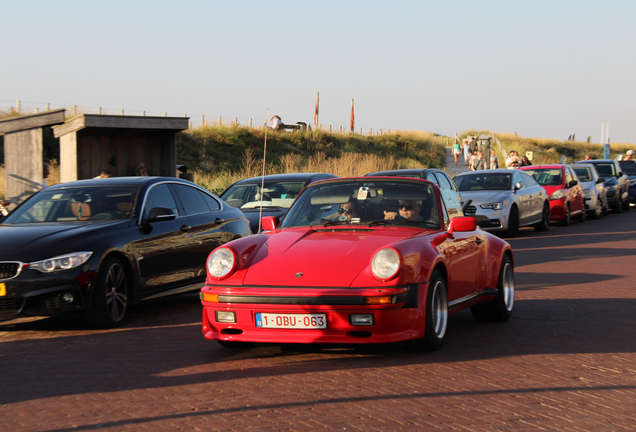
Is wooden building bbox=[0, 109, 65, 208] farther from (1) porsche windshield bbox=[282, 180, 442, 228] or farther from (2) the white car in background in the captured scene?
(2) the white car in background

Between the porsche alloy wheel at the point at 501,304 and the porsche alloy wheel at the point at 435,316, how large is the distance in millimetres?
1363

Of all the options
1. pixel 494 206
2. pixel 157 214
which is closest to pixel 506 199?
pixel 494 206

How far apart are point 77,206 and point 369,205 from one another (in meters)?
3.63

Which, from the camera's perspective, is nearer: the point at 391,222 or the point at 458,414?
the point at 458,414

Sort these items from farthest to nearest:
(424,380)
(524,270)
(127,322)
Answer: (524,270) < (127,322) < (424,380)

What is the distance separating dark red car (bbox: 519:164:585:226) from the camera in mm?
21234

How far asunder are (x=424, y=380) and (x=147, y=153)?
13.6m

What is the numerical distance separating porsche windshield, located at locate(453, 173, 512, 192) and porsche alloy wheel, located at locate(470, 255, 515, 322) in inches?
425

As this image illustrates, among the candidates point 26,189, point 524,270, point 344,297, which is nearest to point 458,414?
point 344,297

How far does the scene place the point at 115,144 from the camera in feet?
54.8

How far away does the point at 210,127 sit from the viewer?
52.2 meters

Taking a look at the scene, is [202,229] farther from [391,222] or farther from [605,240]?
[605,240]

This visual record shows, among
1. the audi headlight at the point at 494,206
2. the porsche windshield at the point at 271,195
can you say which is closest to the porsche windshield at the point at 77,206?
the porsche windshield at the point at 271,195

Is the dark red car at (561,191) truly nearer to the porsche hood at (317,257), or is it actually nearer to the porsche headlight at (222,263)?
the porsche hood at (317,257)
